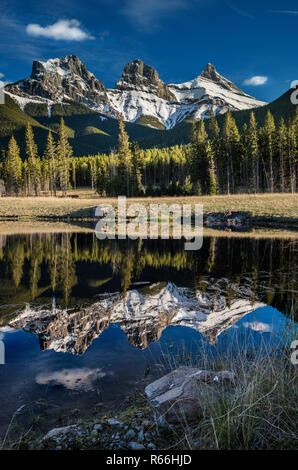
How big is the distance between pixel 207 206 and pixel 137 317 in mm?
39865

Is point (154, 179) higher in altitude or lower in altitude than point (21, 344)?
higher

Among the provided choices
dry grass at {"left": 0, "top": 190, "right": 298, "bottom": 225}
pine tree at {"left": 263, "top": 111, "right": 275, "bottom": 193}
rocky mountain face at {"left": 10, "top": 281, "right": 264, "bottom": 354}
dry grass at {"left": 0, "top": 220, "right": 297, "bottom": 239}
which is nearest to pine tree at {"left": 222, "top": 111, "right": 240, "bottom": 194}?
pine tree at {"left": 263, "top": 111, "right": 275, "bottom": 193}

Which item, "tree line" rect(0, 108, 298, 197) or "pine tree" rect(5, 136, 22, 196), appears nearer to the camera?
"tree line" rect(0, 108, 298, 197)

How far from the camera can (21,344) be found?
7250 millimetres

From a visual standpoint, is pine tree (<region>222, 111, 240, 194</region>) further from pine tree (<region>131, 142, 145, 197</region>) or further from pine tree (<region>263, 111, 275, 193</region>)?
pine tree (<region>131, 142, 145, 197</region>)

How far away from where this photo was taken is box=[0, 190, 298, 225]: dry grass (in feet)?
132

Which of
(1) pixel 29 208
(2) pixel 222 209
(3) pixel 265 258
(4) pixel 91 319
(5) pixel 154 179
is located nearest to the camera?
(4) pixel 91 319

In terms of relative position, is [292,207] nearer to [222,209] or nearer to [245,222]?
[245,222]

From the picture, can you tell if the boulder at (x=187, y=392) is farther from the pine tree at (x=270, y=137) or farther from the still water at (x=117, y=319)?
the pine tree at (x=270, y=137)

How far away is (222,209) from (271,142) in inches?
1236

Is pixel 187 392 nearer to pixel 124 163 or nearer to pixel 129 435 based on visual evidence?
pixel 129 435

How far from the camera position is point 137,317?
8961mm

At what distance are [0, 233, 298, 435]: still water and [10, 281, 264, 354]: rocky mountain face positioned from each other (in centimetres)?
3
